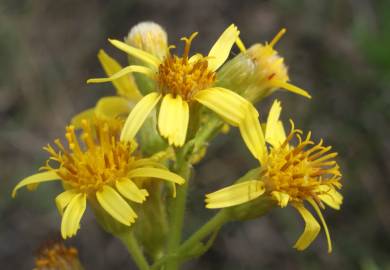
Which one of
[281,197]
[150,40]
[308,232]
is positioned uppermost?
[150,40]

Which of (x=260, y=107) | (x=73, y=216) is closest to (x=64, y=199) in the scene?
(x=73, y=216)

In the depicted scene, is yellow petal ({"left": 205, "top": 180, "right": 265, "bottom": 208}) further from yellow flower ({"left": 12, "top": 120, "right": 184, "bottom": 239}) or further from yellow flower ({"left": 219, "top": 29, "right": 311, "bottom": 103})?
yellow flower ({"left": 219, "top": 29, "right": 311, "bottom": 103})

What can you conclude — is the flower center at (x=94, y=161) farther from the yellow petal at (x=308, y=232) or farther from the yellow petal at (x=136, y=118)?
the yellow petal at (x=308, y=232)

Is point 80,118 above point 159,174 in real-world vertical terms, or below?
above

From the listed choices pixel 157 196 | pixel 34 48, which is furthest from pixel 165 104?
pixel 34 48

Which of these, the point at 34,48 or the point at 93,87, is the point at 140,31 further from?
the point at 34,48

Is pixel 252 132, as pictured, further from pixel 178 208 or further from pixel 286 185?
pixel 178 208
